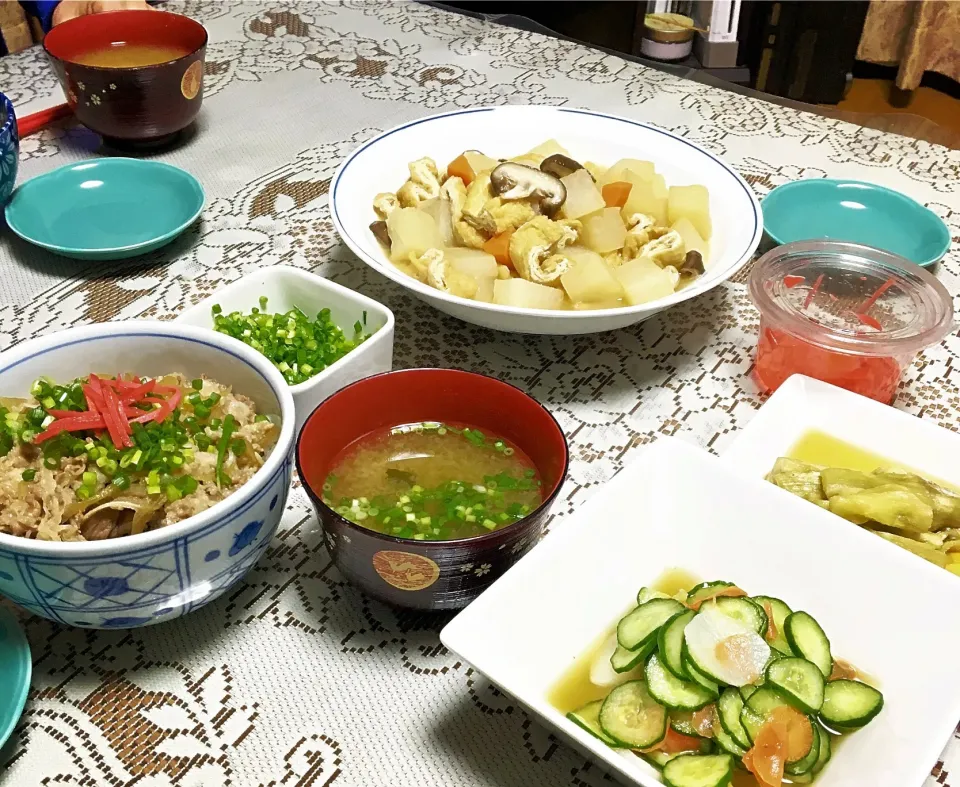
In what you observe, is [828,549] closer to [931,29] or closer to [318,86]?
[318,86]

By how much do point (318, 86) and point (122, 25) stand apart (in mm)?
544

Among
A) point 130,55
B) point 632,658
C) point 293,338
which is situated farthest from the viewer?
point 130,55

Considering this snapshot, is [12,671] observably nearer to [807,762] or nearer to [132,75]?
[807,762]

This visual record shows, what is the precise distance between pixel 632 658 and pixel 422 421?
0.44 metres

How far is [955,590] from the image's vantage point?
938 mm

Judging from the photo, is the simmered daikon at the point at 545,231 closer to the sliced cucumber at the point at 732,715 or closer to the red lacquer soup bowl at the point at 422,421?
the red lacquer soup bowl at the point at 422,421

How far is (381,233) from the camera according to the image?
1503mm

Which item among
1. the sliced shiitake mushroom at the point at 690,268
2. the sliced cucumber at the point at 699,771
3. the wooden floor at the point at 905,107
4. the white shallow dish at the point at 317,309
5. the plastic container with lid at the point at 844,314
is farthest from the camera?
the wooden floor at the point at 905,107

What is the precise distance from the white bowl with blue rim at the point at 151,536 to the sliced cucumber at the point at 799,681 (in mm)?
568

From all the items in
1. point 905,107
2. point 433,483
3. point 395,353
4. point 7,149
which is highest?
point 7,149

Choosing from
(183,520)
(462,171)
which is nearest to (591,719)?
(183,520)

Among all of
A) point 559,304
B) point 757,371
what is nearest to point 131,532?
point 559,304

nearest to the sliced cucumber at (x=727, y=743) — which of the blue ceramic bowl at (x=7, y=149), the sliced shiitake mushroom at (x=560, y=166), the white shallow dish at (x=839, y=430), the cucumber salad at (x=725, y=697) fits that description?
the cucumber salad at (x=725, y=697)

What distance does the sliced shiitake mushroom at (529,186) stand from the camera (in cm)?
155
